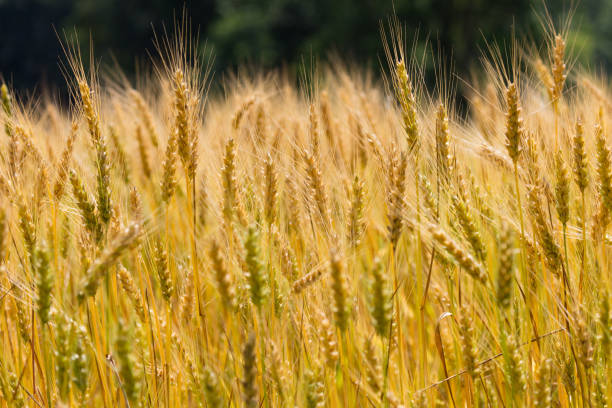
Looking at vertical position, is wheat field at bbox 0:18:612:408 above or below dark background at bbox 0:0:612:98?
below

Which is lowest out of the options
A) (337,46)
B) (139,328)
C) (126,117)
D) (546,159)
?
(139,328)

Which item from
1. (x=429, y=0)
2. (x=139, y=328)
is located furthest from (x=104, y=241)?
(x=429, y=0)

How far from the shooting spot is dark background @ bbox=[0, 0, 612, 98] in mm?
17078

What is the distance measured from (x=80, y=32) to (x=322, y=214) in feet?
84.1

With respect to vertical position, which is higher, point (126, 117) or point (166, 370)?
point (126, 117)

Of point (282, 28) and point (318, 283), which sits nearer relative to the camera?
point (318, 283)

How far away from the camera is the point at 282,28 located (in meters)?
21.4

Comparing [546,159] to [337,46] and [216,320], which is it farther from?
[337,46]

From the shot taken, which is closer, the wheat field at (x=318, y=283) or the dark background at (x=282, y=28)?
the wheat field at (x=318, y=283)

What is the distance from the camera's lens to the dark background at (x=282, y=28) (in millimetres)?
17078

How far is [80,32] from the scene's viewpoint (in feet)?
79.9

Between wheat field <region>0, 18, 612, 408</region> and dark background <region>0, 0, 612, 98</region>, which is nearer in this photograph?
wheat field <region>0, 18, 612, 408</region>

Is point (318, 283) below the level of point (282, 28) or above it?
below

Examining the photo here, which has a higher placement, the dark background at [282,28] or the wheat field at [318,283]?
the dark background at [282,28]
